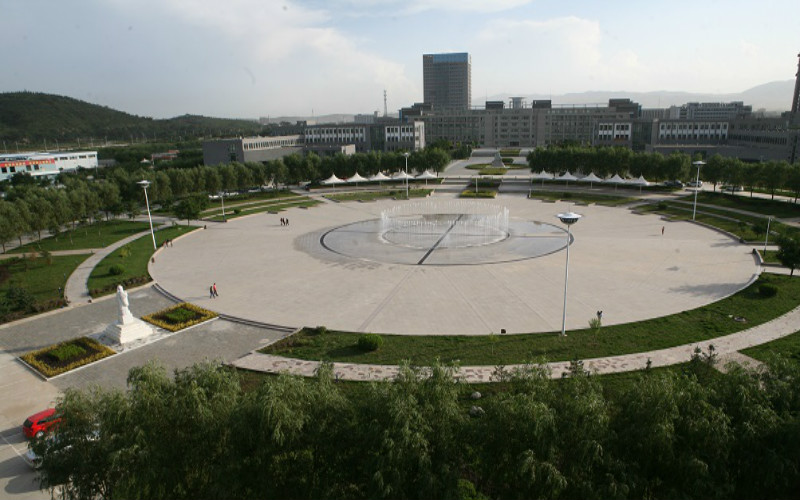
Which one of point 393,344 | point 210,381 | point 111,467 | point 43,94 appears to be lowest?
point 393,344

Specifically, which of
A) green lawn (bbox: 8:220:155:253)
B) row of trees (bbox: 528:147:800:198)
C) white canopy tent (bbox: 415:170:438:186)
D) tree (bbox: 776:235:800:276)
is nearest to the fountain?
white canopy tent (bbox: 415:170:438:186)

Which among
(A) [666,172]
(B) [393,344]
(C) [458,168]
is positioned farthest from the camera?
(C) [458,168]

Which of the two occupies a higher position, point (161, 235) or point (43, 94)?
point (43, 94)

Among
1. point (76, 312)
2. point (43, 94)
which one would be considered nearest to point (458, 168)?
point (76, 312)

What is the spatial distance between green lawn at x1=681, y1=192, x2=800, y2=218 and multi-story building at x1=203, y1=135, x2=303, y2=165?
71449mm

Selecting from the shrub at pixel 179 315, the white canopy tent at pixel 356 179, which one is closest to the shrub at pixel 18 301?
the shrub at pixel 179 315

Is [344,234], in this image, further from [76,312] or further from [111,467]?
[111,467]

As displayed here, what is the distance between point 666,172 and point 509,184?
2168 cm

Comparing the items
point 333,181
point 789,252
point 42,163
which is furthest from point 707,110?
point 42,163

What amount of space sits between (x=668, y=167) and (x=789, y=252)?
37.6 metres

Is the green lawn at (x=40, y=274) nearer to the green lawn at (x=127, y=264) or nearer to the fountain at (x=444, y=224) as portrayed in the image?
the green lawn at (x=127, y=264)

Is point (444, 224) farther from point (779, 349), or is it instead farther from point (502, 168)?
point (502, 168)

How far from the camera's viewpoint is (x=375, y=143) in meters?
120

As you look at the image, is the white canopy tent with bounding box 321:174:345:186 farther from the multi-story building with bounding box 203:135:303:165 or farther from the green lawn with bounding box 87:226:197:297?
the green lawn with bounding box 87:226:197:297
